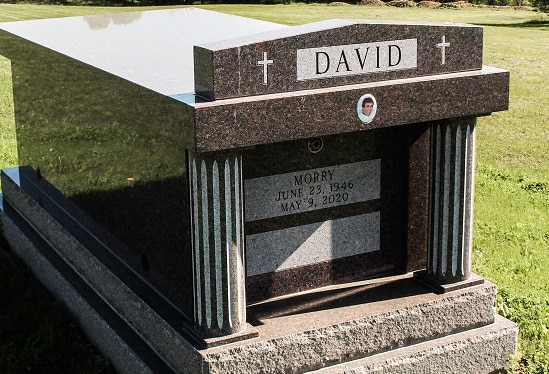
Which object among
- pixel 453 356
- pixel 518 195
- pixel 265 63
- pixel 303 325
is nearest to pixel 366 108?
pixel 265 63

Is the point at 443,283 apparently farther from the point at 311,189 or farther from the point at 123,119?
the point at 123,119

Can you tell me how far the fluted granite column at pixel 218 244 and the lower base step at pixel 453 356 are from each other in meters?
0.67

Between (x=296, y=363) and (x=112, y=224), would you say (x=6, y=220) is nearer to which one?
(x=112, y=224)

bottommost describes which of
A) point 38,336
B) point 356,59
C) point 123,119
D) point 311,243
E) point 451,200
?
point 38,336

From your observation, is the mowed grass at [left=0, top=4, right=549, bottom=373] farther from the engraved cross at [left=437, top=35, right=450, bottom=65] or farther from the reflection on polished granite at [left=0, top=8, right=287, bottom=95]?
the reflection on polished granite at [left=0, top=8, right=287, bottom=95]

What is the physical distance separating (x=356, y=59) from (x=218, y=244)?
3.86 ft

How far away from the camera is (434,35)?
4.77 m

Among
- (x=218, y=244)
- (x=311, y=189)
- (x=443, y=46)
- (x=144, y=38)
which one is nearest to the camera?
(x=218, y=244)

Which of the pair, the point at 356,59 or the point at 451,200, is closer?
the point at 356,59

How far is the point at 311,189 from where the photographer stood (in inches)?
204

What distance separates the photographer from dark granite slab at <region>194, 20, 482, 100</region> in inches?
167

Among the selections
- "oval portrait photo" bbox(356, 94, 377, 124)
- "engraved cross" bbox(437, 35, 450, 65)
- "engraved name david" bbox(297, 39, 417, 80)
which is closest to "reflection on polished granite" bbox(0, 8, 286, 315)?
"engraved name david" bbox(297, 39, 417, 80)

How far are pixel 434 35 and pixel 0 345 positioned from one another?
3302 mm

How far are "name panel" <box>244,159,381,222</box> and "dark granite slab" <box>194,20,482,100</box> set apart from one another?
75 cm
